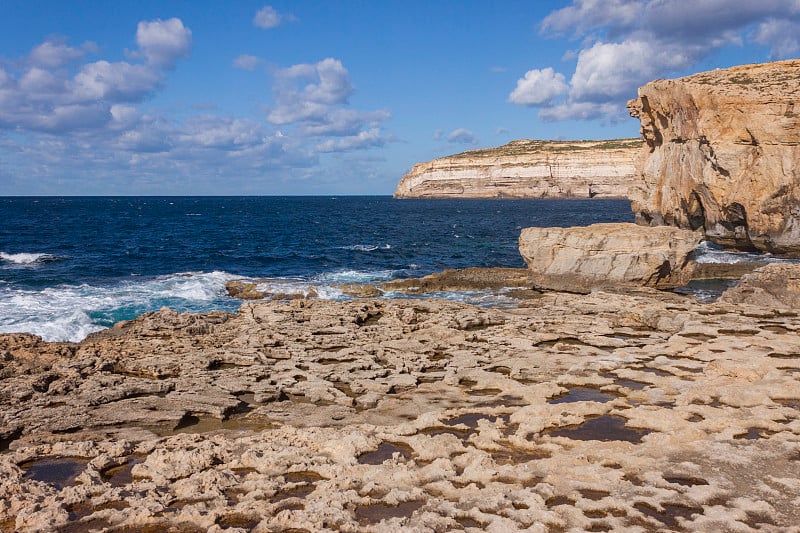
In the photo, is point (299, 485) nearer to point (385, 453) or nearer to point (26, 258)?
point (385, 453)

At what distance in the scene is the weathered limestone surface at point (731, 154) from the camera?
3862 cm

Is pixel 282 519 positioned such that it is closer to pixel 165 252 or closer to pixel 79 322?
pixel 79 322

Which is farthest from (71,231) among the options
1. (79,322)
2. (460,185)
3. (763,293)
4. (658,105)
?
(460,185)

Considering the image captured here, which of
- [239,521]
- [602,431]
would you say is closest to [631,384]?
[602,431]

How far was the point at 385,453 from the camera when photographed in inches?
452

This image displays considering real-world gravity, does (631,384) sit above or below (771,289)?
below

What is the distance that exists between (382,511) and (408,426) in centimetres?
342

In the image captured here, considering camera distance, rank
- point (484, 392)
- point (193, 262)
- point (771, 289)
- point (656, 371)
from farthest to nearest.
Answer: point (193, 262) → point (771, 289) → point (656, 371) → point (484, 392)

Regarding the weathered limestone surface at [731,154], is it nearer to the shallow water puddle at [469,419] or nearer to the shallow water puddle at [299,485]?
the shallow water puddle at [469,419]

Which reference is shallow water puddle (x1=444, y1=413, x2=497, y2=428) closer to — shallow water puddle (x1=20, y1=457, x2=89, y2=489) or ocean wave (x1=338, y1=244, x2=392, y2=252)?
shallow water puddle (x1=20, y1=457, x2=89, y2=489)

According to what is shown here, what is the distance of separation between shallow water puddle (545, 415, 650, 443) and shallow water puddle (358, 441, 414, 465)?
300 centimetres

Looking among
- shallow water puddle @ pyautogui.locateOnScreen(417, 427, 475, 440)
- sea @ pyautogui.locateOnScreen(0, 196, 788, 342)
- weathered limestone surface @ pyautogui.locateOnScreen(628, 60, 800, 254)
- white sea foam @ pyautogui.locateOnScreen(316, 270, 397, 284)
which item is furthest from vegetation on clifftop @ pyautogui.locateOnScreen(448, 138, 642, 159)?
shallow water puddle @ pyautogui.locateOnScreen(417, 427, 475, 440)

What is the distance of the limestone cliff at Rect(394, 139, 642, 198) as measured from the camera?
15062cm

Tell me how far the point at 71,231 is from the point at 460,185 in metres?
118
